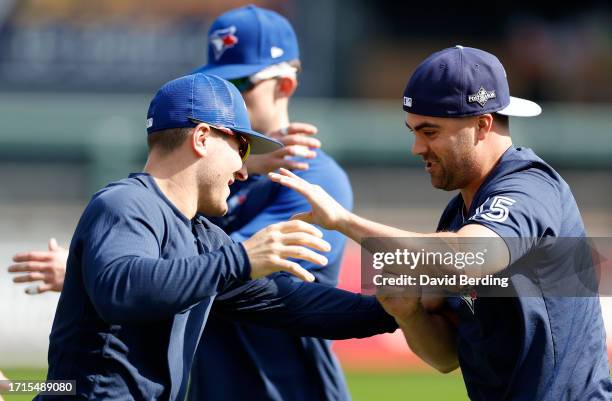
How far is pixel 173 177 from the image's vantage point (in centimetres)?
404

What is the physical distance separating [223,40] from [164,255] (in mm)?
2177

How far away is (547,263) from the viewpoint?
3947 millimetres

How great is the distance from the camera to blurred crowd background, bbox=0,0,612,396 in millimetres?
16594

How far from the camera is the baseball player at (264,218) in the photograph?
5.10m

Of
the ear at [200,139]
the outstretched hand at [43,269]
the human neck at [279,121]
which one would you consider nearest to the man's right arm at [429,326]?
the ear at [200,139]

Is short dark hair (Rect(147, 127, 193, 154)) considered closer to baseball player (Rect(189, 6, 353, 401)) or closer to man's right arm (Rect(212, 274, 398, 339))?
man's right arm (Rect(212, 274, 398, 339))

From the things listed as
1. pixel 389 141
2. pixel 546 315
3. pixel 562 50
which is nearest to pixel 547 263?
pixel 546 315

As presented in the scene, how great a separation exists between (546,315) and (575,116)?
1402 centimetres

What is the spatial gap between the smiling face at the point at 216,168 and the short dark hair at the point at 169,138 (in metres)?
0.09

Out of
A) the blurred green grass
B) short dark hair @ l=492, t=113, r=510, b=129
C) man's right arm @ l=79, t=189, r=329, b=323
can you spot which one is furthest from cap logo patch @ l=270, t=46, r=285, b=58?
the blurred green grass

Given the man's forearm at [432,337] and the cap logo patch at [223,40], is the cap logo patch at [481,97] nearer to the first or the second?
the man's forearm at [432,337]

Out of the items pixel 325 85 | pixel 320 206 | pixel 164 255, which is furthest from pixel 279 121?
pixel 325 85

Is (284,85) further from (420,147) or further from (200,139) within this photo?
(200,139)

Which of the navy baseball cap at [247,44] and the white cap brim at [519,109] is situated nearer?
the white cap brim at [519,109]
